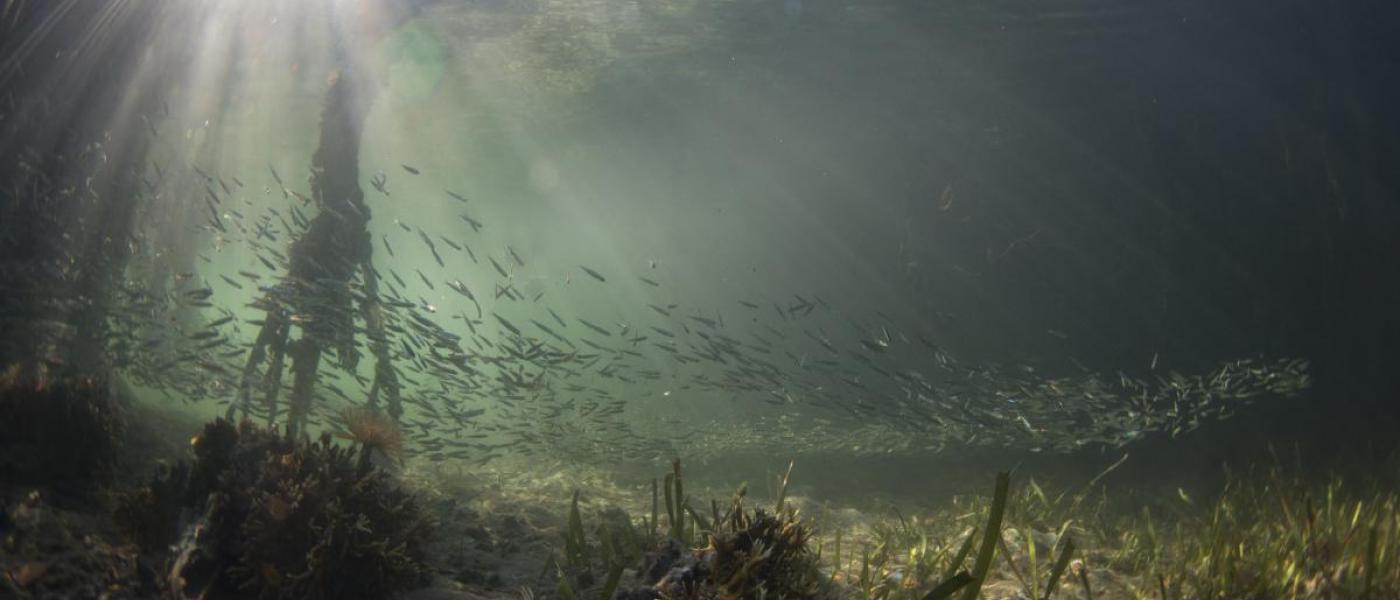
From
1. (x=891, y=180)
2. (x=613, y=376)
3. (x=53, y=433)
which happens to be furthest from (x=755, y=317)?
(x=53, y=433)

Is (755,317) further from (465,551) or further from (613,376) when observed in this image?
(465,551)

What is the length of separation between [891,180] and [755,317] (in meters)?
10.7

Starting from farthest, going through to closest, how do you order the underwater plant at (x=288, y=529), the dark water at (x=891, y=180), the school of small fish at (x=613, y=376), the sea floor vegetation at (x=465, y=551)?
the dark water at (x=891, y=180) → the school of small fish at (x=613, y=376) → the underwater plant at (x=288, y=529) → the sea floor vegetation at (x=465, y=551)

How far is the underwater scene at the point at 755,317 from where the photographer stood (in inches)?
172

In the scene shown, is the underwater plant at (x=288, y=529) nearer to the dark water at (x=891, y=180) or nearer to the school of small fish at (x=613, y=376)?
the school of small fish at (x=613, y=376)

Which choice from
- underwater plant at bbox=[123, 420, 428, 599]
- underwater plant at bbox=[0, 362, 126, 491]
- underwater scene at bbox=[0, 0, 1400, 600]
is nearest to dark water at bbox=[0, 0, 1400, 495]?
underwater scene at bbox=[0, 0, 1400, 600]

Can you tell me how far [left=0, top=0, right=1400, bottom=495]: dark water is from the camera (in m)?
11.0

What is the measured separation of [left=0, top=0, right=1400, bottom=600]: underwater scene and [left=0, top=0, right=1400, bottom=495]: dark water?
120 millimetres

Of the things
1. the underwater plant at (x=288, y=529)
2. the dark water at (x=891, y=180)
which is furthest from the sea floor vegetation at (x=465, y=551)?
the dark water at (x=891, y=180)

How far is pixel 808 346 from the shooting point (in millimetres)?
27266

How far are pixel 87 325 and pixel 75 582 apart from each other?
10.5 metres

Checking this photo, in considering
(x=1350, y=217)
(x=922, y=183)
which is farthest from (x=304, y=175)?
(x=1350, y=217)

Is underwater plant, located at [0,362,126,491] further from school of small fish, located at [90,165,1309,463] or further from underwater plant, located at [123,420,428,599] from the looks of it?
school of small fish, located at [90,165,1309,463]

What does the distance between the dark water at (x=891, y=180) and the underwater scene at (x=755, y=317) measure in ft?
0.39
